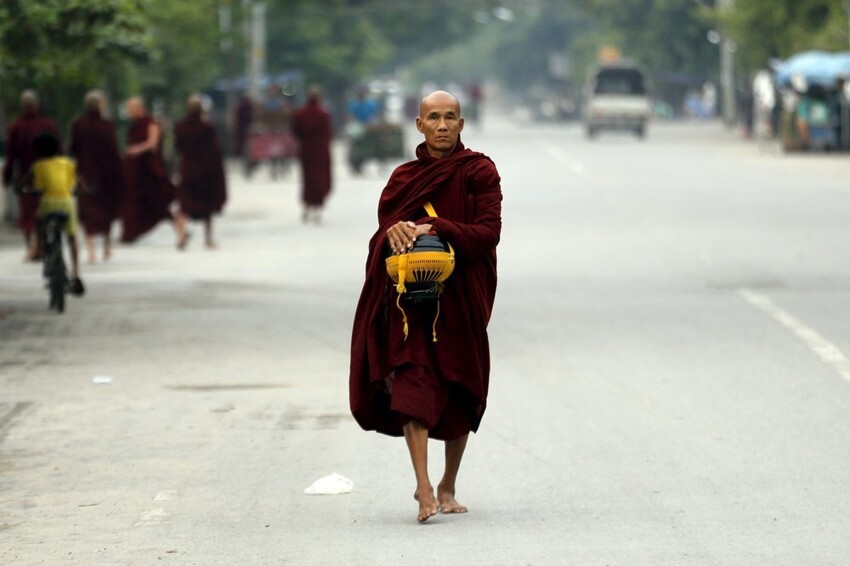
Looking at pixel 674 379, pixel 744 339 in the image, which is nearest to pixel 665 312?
pixel 744 339

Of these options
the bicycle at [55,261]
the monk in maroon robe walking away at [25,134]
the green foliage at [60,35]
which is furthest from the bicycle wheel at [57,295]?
the monk in maroon robe walking away at [25,134]

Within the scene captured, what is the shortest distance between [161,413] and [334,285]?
6.80m

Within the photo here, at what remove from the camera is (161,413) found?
9.83 metres

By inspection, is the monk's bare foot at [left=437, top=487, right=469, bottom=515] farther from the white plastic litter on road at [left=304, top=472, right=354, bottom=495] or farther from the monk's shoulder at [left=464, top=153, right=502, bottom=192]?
the monk's shoulder at [left=464, top=153, right=502, bottom=192]

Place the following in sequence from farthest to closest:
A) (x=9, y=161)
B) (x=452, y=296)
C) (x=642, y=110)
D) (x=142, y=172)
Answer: (x=642, y=110) < (x=142, y=172) < (x=9, y=161) < (x=452, y=296)

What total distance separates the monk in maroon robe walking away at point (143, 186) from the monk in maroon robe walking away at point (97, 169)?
916mm

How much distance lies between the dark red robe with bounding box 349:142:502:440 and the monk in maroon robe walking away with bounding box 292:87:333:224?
747 inches

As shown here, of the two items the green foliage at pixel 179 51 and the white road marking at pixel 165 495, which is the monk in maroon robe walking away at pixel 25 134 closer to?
the white road marking at pixel 165 495

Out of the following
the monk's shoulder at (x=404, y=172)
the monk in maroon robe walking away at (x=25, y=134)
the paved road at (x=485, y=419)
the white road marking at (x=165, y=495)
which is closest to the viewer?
the paved road at (x=485, y=419)

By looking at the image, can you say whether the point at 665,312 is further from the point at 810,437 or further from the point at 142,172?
the point at 142,172

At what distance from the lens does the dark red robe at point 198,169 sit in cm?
2172

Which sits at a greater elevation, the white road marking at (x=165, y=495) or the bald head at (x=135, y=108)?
the bald head at (x=135, y=108)

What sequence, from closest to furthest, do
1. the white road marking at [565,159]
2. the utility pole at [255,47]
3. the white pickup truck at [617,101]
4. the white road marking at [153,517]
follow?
the white road marking at [153,517] → the white road marking at [565,159] → the utility pole at [255,47] → the white pickup truck at [617,101]

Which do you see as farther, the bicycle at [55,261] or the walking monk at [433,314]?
the bicycle at [55,261]
